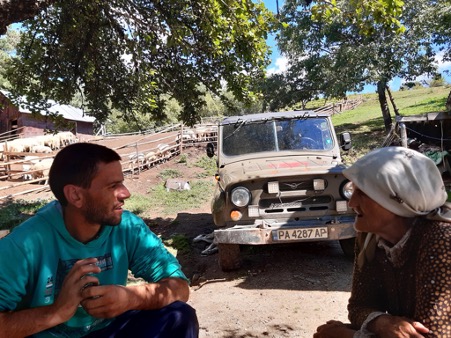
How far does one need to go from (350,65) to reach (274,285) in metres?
13.0

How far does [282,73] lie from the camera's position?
1956 centimetres

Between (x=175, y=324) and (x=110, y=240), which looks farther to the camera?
(x=110, y=240)

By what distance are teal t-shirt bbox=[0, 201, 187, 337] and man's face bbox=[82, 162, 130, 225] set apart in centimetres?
10

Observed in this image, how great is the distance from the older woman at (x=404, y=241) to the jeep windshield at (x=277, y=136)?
13.2 feet

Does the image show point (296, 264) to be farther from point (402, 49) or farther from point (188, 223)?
point (402, 49)

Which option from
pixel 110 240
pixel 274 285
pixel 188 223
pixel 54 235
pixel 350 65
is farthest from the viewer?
pixel 350 65

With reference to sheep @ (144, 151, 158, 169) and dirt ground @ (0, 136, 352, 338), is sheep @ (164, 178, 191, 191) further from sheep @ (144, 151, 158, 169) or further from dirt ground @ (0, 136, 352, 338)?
dirt ground @ (0, 136, 352, 338)

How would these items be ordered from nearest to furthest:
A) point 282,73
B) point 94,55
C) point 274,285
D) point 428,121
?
point 274,285 → point 94,55 → point 428,121 → point 282,73

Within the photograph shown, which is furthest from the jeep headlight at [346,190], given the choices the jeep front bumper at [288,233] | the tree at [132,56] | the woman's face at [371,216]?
the woman's face at [371,216]

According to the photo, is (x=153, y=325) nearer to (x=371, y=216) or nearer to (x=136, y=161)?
(x=371, y=216)

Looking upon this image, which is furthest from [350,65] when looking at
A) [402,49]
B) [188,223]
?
[188,223]

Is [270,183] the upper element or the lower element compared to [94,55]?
lower

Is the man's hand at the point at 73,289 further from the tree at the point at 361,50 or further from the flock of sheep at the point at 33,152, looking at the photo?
the tree at the point at 361,50

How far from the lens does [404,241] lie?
155cm
